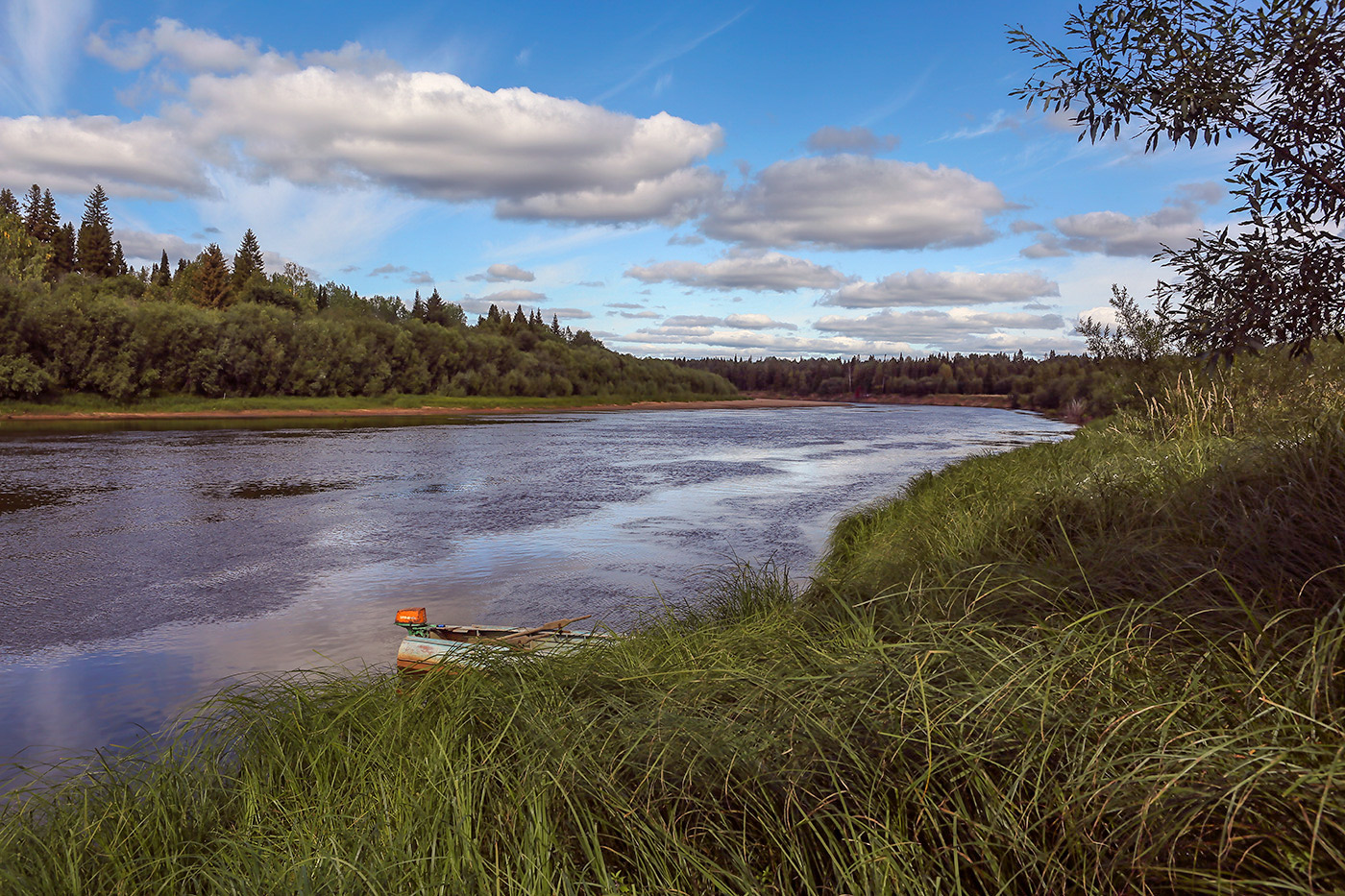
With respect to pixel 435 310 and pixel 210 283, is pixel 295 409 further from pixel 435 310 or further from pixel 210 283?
pixel 435 310

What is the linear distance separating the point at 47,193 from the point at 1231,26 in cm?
13756

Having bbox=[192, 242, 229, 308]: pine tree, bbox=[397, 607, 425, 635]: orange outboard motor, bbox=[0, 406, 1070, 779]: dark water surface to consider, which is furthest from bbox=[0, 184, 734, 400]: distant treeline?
bbox=[397, 607, 425, 635]: orange outboard motor

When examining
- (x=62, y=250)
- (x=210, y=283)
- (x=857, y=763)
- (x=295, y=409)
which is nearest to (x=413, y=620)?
(x=857, y=763)

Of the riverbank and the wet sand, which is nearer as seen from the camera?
the riverbank

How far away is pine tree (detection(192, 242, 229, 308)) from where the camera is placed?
9806cm

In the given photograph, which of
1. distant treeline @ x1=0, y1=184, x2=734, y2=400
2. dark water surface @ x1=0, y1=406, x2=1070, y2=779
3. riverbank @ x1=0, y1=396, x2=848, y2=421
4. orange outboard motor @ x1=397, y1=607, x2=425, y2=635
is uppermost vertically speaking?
distant treeline @ x1=0, y1=184, x2=734, y2=400

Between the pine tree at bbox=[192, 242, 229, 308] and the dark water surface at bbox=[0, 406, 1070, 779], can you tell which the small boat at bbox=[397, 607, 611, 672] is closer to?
the dark water surface at bbox=[0, 406, 1070, 779]

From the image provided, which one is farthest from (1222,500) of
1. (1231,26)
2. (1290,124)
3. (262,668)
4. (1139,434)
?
(262,668)

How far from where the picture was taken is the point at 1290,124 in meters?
5.13

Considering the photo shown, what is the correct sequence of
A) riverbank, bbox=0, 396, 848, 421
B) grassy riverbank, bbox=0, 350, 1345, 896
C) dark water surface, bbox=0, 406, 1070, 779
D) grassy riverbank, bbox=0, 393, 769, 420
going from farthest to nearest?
grassy riverbank, bbox=0, 393, 769, 420, riverbank, bbox=0, 396, 848, 421, dark water surface, bbox=0, 406, 1070, 779, grassy riverbank, bbox=0, 350, 1345, 896

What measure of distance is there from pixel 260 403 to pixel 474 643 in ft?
236

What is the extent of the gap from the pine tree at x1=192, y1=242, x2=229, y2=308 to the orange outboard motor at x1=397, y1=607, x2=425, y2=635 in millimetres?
104798

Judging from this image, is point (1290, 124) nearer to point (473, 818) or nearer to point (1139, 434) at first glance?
point (473, 818)

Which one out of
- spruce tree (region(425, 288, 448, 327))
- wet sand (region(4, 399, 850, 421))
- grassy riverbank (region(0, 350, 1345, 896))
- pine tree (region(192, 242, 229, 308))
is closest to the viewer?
grassy riverbank (region(0, 350, 1345, 896))
